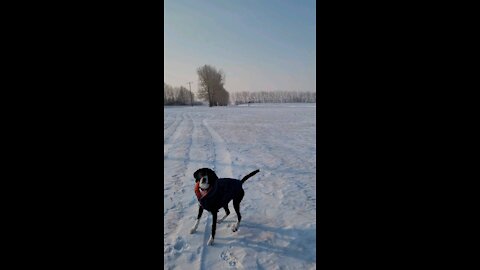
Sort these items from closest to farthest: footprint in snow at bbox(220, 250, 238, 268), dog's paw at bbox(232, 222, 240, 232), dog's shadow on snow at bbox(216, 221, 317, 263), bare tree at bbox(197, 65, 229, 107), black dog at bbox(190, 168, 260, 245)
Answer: footprint in snow at bbox(220, 250, 238, 268), dog's shadow on snow at bbox(216, 221, 317, 263), black dog at bbox(190, 168, 260, 245), dog's paw at bbox(232, 222, 240, 232), bare tree at bbox(197, 65, 229, 107)

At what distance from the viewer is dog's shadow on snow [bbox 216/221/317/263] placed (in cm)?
295

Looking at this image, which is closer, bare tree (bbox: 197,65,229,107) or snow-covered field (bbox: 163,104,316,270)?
snow-covered field (bbox: 163,104,316,270)

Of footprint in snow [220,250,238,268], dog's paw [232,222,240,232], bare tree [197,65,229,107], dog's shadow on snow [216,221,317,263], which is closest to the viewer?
footprint in snow [220,250,238,268]

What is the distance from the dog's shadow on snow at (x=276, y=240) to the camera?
295 centimetres

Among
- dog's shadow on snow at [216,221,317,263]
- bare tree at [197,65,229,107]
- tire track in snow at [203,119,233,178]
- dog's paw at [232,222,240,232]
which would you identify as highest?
bare tree at [197,65,229,107]

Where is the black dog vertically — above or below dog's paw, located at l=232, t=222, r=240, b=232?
above

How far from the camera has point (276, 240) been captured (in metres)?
3.21

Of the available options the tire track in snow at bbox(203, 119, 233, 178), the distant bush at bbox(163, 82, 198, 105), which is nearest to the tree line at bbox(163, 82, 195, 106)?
the distant bush at bbox(163, 82, 198, 105)

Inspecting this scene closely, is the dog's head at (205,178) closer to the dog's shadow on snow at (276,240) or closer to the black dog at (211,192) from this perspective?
the black dog at (211,192)

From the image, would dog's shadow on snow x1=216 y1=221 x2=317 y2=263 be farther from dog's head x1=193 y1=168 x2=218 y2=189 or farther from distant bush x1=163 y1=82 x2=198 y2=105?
distant bush x1=163 y1=82 x2=198 y2=105

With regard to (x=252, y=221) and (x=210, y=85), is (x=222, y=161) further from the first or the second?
(x=210, y=85)
